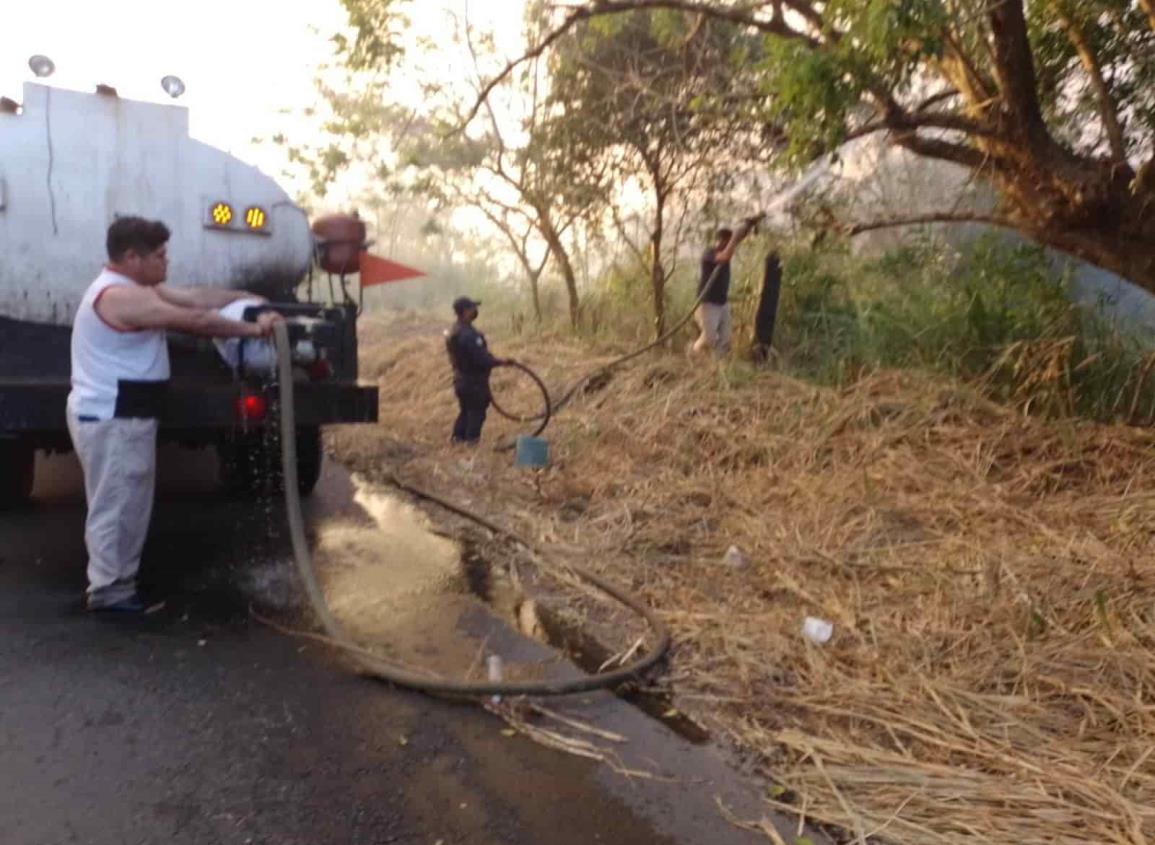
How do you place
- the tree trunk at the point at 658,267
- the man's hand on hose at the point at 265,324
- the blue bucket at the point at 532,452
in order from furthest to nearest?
A: the tree trunk at the point at 658,267 → the blue bucket at the point at 532,452 → the man's hand on hose at the point at 265,324

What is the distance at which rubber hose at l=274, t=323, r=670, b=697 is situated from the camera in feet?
12.0

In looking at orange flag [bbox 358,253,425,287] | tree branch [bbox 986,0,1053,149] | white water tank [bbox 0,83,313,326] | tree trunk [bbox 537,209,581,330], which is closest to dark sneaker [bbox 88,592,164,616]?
white water tank [bbox 0,83,313,326]

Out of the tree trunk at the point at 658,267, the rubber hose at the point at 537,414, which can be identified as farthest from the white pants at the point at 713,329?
the rubber hose at the point at 537,414

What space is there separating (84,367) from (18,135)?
1630 millimetres

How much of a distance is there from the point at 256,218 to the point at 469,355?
2.45 metres

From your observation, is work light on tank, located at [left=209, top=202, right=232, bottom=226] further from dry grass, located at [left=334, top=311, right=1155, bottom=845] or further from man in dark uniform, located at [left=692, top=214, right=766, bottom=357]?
man in dark uniform, located at [left=692, top=214, right=766, bottom=357]

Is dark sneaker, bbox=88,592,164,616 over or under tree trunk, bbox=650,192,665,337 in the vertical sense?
under

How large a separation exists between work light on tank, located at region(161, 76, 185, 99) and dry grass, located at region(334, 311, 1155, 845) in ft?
9.44

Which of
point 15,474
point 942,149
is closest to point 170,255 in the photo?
point 15,474

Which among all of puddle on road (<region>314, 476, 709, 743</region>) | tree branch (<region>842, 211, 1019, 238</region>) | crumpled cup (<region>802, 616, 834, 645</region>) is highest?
tree branch (<region>842, 211, 1019, 238</region>)

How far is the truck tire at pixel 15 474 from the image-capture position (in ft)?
19.3

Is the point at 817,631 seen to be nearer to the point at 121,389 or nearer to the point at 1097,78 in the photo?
the point at 121,389

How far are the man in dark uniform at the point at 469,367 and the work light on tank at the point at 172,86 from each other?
2708 millimetres

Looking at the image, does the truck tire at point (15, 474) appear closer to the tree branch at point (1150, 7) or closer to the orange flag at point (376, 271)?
the orange flag at point (376, 271)
